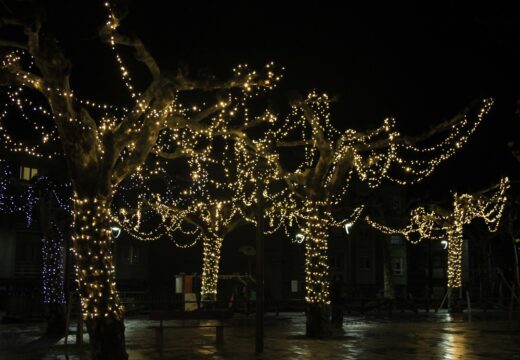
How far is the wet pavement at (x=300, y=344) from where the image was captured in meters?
13.9

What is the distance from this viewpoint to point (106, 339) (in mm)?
11203

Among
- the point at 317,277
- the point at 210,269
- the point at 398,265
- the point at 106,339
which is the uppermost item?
the point at 398,265

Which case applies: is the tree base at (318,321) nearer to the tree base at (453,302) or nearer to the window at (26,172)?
the tree base at (453,302)

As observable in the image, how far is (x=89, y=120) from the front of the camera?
1182cm

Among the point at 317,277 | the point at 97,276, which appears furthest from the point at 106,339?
the point at 317,277

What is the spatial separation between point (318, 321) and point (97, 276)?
760 cm

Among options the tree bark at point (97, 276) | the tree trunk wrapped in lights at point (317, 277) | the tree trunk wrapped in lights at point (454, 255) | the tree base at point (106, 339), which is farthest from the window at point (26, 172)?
the tree base at point (106, 339)

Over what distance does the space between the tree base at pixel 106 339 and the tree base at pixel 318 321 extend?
286 inches

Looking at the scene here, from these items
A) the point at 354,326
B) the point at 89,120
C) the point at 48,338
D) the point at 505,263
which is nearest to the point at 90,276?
the point at 89,120

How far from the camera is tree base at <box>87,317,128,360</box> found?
36.4ft

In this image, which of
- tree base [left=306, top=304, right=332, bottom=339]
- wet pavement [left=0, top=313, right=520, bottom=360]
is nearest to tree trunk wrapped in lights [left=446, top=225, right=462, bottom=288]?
wet pavement [left=0, top=313, right=520, bottom=360]

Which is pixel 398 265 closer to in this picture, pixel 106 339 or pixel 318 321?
pixel 318 321

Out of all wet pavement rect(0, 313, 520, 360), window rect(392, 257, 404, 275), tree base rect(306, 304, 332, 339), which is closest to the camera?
wet pavement rect(0, 313, 520, 360)

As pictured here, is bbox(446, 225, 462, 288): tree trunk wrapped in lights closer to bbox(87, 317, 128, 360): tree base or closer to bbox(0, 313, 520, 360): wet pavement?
bbox(0, 313, 520, 360): wet pavement
